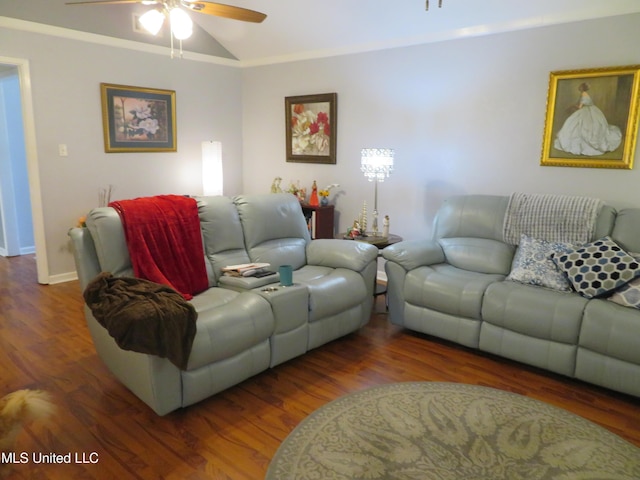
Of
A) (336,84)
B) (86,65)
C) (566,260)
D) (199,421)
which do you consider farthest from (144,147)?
(566,260)

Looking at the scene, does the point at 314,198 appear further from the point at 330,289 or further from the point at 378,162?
the point at 330,289

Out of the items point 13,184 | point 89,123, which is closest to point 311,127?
point 89,123

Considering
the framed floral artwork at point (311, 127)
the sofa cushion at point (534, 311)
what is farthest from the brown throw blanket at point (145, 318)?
the framed floral artwork at point (311, 127)

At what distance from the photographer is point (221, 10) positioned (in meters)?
3.09

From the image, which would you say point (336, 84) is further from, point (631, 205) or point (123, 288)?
point (123, 288)

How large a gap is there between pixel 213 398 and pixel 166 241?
1.00 m

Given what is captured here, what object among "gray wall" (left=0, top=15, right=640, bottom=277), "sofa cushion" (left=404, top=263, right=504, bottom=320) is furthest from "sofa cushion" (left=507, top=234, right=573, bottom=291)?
"gray wall" (left=0, top=15, right=640, bottom=277)

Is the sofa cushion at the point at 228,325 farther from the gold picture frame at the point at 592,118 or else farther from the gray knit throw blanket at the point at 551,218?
the gold picture frame at the point at 592,118

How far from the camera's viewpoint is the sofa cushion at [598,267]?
265cm

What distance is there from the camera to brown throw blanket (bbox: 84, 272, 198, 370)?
207 centimetres

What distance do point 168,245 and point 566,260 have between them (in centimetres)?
254

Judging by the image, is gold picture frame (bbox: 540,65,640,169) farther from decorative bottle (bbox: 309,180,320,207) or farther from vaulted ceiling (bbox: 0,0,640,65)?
decorative bottle (bbox: 309,180,320,207)

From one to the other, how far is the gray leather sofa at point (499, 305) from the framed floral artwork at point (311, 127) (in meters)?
1.67

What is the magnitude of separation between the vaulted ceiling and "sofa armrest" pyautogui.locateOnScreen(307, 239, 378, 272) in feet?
6.72
